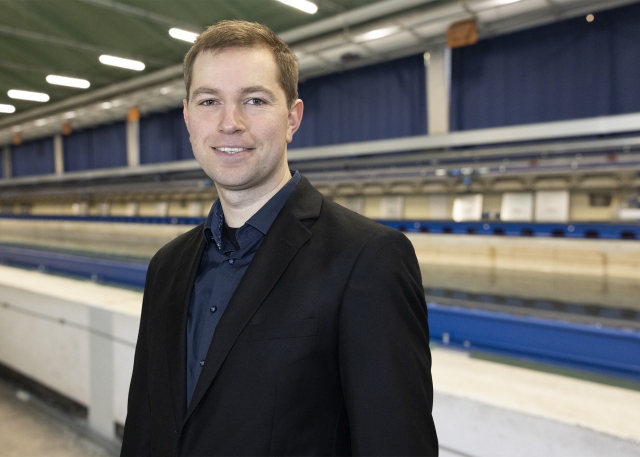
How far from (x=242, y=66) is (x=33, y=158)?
14259 mm

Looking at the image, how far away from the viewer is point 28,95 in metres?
7.83

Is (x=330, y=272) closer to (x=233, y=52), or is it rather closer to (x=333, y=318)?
(x=333, y=318)

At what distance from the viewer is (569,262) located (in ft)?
13.1

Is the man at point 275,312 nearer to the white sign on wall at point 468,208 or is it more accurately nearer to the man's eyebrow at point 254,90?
the man's eyebrow at point 254,90

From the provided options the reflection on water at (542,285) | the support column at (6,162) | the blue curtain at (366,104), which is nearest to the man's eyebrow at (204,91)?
the reflection on water at (542,285)

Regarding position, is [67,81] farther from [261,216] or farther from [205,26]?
[261,216]

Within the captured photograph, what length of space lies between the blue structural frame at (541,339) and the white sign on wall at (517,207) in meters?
1.98

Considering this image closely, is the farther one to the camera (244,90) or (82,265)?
(82,265)

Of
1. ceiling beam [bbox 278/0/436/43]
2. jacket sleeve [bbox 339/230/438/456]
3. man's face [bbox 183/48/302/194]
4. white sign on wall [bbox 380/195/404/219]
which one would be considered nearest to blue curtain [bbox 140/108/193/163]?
ceiling beam [bbox 278/0/436/43]

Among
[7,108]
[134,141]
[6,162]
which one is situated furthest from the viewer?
[6,162]

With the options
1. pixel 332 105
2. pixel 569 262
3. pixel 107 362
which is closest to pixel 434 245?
pixel 569 262

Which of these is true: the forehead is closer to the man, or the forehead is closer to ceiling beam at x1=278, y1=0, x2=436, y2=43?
the man

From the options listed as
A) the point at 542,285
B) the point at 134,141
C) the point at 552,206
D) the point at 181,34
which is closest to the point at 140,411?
the point at 542,285

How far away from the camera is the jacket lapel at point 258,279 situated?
2.67 ft
